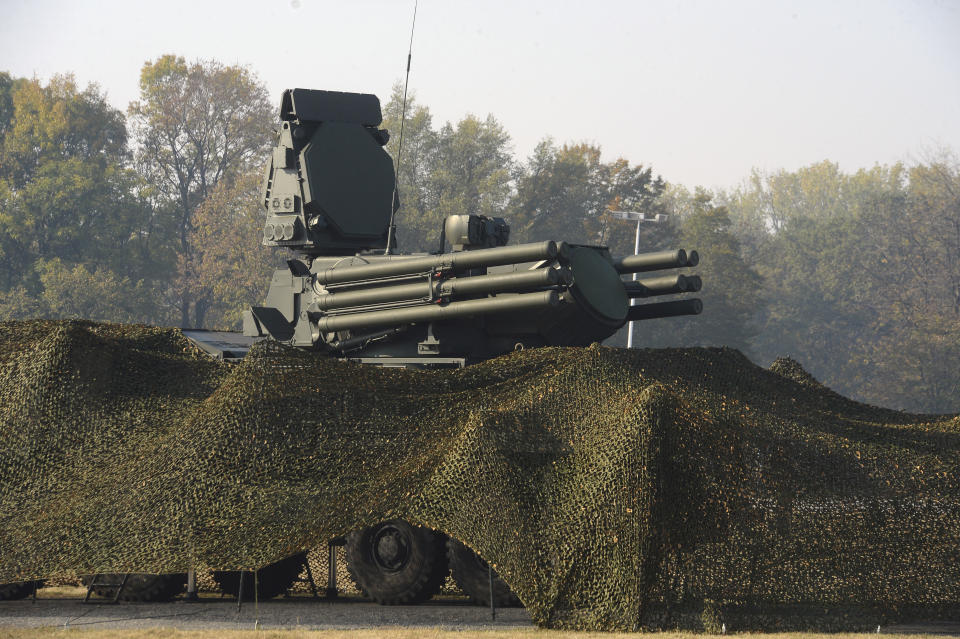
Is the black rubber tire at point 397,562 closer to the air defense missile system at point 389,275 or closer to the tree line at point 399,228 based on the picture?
the air defense missile system at point 389,275

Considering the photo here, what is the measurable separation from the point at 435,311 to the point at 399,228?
47272mm

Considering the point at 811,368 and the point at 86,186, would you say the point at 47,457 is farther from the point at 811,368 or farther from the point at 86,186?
the point at 811,368

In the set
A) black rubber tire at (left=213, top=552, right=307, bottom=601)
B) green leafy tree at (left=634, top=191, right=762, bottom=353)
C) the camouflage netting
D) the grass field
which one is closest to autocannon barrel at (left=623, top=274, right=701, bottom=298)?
the camouflage netting

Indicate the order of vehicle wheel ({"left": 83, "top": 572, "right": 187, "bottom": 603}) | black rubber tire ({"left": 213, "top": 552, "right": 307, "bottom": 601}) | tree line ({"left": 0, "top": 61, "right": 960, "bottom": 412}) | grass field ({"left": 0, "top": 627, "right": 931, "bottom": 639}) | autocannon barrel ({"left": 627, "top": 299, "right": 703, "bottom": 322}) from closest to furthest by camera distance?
grass field ({"left": 0, "top": 627, "right": 931, "bottom": 639})
vehicle wheel ({"left": 83, "top": 572, "right": 187, "bottom": 603})
black rubber tire ({"left": 213, "top": 552, "right": 307, "bottom": 601})
autocannon barrel ({"left": 627, "top": 299, "right": 703, "bottom": 322})
tree line ({"left": 0, "top": 61, "right": 960, "bottom": 412})

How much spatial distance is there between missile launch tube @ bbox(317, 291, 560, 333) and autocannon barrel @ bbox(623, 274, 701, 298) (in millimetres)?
2062

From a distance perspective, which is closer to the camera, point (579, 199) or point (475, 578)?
point (475, 578)

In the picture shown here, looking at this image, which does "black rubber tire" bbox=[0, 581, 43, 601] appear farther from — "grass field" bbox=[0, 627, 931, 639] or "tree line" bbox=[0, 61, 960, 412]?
"tree line" bbox=[0, 61, 960, 412]

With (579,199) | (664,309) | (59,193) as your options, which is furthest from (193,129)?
(664,309)

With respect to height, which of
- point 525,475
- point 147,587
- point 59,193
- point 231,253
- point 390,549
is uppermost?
point 59,193

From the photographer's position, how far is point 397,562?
1174 centimetres

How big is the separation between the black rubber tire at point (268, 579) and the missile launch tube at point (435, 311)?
2785mm

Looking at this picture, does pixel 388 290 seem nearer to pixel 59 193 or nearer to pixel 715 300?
pixel 715 300

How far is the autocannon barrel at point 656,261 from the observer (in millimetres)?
14061

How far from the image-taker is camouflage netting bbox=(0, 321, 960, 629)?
10.1 m
